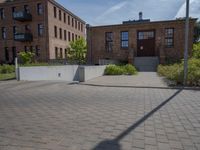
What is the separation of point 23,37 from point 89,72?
67.4 feet

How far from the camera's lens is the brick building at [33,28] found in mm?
28656

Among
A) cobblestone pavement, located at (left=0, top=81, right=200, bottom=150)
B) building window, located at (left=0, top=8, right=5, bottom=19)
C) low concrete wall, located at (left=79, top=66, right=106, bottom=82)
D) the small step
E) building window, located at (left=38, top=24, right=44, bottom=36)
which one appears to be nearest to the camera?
cobblestone pavement, located at (left=0, top=81, right=200, bottom=150)

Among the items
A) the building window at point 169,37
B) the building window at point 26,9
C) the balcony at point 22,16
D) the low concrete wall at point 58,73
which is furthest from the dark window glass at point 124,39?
the building window at point 26,9

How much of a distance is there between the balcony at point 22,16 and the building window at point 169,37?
71.6ft

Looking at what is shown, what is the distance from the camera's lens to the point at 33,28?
2962 centimetres

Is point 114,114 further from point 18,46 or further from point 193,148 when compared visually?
point 18,46

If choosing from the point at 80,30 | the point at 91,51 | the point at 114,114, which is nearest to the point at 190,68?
the point at 114,114

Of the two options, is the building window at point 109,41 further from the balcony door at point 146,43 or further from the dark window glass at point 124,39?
the balcony door at point 146,43

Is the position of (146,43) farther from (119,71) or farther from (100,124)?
(100,124)

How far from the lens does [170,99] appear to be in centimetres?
691

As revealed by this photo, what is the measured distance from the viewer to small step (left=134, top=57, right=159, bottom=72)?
23.2m

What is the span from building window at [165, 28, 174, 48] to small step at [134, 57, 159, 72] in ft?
9.04

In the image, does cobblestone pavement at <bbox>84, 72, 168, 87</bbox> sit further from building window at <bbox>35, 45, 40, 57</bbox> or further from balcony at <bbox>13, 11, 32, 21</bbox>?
balcony at <bbox>13, 11, 32, 21</bbox>

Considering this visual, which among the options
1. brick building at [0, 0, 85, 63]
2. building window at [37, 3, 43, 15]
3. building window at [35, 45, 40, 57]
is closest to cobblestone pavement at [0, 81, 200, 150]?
brick building at [0, 0, 85, 63]
